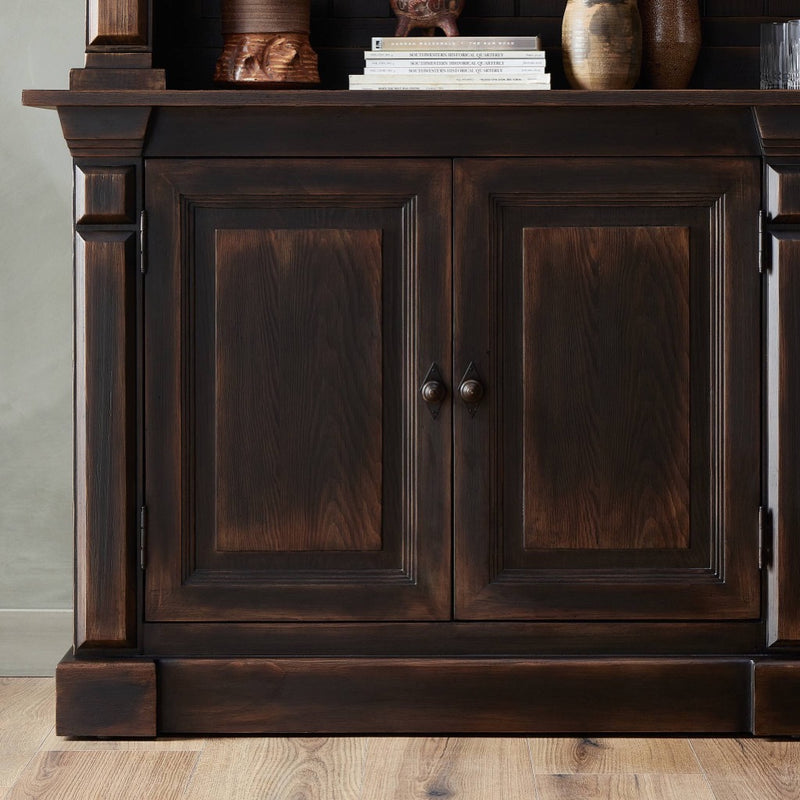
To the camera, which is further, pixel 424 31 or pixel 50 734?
pixel 424 31

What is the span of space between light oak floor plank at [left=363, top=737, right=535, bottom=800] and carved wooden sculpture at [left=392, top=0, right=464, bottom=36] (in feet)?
3.77

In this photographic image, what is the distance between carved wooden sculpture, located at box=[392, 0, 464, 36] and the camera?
1848 millimetres

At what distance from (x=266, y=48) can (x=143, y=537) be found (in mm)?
814

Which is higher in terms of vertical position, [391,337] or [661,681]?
[391,337]

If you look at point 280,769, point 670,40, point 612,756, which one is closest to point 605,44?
point 670,40

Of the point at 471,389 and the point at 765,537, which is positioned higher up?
the point at 471,389

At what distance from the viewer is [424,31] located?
194 centimetres

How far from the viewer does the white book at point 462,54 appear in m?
1.70

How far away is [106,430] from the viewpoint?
5.40ft

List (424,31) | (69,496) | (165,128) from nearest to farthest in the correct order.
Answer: (165,128), (424,31), (69,496)

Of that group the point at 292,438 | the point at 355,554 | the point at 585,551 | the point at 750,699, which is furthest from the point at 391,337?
the point at 750,699

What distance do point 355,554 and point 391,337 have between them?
0.33 m

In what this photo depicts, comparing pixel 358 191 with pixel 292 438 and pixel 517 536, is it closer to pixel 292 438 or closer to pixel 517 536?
pixel 292 438

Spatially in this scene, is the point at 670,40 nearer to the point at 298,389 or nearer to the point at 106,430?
the point at 298,389
